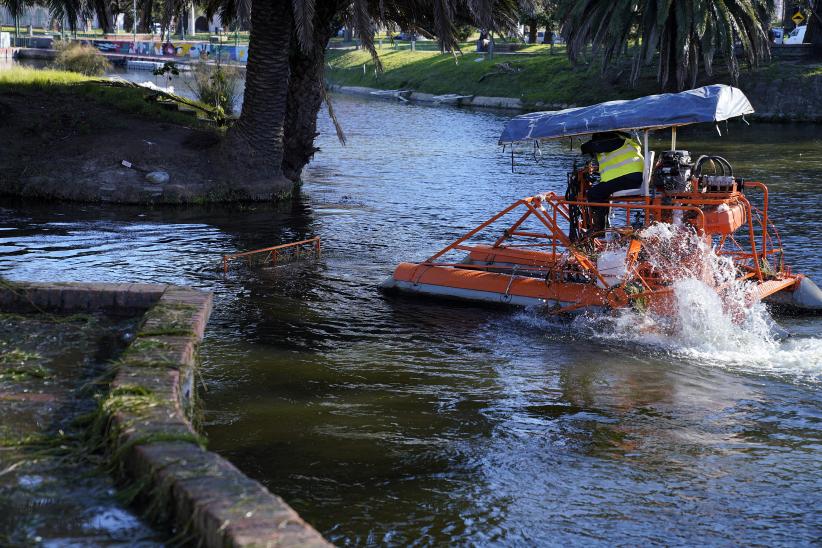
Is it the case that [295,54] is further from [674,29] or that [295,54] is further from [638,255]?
[674,29]

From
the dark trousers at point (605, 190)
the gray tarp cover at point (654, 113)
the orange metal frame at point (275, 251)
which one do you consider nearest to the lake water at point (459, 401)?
the orange metal frame at point (275, 251)

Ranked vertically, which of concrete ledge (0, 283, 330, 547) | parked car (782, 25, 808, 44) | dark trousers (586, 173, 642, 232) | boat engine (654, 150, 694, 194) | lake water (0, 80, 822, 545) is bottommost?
lake water (0, 80, 822, 545)

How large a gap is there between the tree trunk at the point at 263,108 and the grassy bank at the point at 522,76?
64.1ft

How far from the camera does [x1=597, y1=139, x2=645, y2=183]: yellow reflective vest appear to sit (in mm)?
13414

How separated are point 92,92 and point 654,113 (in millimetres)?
18005

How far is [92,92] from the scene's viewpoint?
26.8 metres

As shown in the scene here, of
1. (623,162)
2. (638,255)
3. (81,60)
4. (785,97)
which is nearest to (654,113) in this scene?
(623,162)

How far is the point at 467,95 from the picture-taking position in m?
54.7

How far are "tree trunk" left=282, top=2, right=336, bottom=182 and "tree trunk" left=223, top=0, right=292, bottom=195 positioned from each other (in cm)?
93

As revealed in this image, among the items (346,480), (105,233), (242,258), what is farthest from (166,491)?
(105,233)

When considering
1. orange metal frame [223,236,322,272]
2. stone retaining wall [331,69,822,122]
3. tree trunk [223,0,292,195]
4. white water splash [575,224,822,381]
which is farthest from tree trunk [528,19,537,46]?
white water splash [575,224,822,381]

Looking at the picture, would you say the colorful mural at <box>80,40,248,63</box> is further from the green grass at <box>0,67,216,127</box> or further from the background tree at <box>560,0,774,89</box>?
the green grass at <box>0,67,216,127</box>

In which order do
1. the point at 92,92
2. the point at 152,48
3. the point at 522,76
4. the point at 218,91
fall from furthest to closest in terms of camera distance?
the point at 152,48 → the point at 522,76 → the point at 218,91 → the point at 92,92

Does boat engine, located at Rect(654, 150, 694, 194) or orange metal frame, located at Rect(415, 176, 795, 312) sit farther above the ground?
boat engine, located at Rect(654, 150, 694, 194)
